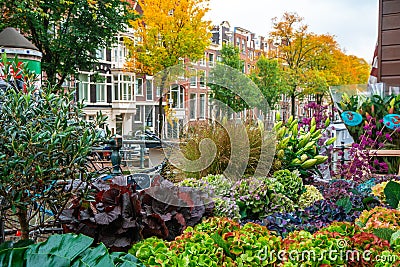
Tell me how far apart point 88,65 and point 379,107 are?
1088 cm

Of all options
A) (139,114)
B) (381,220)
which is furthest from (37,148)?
(381,220)

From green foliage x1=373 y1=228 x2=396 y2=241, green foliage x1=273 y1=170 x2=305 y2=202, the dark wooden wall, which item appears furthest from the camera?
the dark wooden wall

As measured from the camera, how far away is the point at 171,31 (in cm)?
1756

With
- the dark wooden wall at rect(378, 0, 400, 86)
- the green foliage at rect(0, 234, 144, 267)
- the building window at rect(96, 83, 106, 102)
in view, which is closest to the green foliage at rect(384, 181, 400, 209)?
the green foliage at rect(0, 234, 144, 267)

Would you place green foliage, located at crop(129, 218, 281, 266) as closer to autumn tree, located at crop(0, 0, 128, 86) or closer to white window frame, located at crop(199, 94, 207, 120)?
white window frame, located at crop(199, 94, 207, 120)

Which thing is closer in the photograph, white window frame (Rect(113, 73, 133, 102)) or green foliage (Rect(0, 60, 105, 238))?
green foliage (Rect(0, 60, 105, 238))

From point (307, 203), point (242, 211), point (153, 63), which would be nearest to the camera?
point (242, 211)

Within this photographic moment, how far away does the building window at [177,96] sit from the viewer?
312 centimetres

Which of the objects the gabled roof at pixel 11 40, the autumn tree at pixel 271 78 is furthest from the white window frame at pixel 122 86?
the gabled roof at pixel 11 40

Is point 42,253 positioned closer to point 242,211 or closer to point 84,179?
point 84,179

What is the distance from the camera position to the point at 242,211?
322 centimetres

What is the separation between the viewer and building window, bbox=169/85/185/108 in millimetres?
3115

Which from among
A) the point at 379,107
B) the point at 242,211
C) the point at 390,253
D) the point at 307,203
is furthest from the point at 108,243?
the point at 379,107

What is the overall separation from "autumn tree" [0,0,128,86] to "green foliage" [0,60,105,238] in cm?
1149
